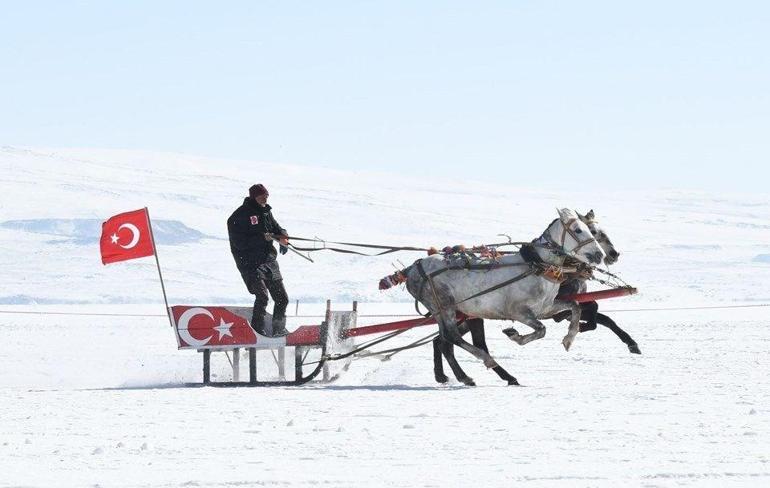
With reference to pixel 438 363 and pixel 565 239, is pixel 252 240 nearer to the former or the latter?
pixel 438 363

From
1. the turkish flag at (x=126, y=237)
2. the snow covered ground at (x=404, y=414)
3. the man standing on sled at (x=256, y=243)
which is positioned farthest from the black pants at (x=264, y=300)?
→ the turkish flag at (x=126, y=237)

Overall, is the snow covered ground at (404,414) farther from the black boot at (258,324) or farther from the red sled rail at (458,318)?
the black boot at (258,324)

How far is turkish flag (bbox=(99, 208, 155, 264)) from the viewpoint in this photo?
14984mm

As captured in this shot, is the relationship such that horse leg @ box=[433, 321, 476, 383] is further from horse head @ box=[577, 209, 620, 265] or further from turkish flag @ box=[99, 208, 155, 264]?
turkish flag @ box=[99, 208, 155, 264]

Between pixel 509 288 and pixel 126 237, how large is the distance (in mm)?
4138

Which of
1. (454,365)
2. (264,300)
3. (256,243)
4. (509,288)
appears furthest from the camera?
(454,365)

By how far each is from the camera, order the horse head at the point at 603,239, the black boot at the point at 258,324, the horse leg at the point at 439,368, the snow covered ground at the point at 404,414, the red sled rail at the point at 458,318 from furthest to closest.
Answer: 1. the horse leg at the point at 439,368
2. the black boot at the point at 258,324
3. the red sled rail at the point at 458,318
4. the horse head at the point at 603,239
5. the snow covered ground at the point at 404,414

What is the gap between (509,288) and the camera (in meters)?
13.7

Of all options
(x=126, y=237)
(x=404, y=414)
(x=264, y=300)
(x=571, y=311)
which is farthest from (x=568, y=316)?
(x=126, y=237)

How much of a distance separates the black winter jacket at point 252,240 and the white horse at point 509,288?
1.51 meters

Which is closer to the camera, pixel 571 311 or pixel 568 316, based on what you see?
pixel 571 311

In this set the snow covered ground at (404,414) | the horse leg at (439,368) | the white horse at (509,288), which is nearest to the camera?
the snow covered ground at (404,414)

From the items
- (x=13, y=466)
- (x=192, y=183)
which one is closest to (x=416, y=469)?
(x=13, y=466)

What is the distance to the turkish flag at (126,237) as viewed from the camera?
1498 cm
